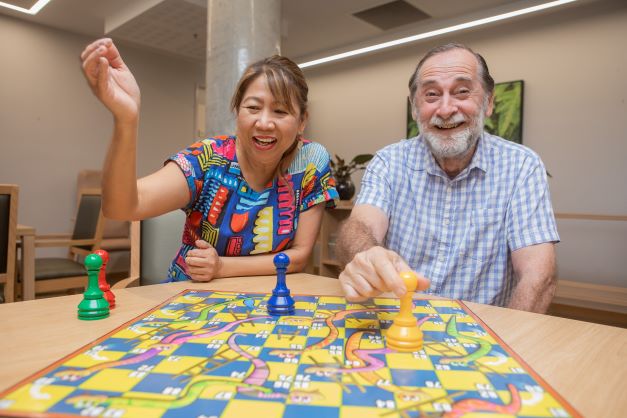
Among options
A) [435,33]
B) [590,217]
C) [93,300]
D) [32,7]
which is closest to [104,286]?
[93,300]

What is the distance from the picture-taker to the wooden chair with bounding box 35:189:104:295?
336 centimetres

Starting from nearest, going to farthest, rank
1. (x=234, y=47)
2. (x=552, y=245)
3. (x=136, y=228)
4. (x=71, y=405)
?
1. (x=71, y=405)
2. (x=552, y=245)
3. (x=136, y=228)
4. (x=234, y=47)

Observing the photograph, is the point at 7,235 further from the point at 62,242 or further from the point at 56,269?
the point at 62,242

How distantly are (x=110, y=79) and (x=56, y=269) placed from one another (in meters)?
2.88

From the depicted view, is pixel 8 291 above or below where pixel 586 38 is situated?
below

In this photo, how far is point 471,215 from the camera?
1564mm

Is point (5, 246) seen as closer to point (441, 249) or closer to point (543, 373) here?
point (441, 249)

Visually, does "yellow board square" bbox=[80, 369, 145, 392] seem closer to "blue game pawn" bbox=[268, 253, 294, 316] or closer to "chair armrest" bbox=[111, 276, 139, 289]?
"blue game pawn" bbox=[268, 253, 294, 316]

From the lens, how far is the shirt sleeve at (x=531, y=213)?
57.2 inches

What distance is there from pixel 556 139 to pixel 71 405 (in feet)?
16.8

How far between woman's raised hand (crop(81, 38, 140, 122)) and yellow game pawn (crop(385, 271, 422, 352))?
0.82 metres

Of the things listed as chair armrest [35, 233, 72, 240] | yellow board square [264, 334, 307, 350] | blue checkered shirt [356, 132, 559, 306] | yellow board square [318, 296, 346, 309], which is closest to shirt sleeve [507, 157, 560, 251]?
blue checkered shirt [356, 132, 559, 306]

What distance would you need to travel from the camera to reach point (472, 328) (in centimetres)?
93

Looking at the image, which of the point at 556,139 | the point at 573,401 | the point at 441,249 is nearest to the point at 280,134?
the point at 441,249
